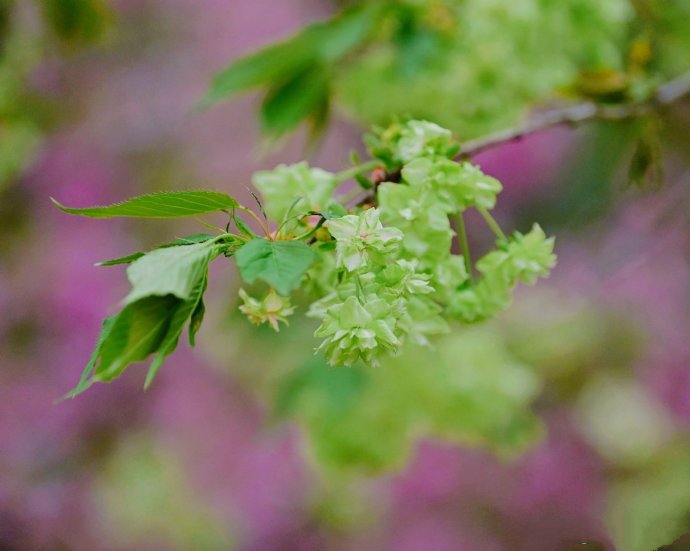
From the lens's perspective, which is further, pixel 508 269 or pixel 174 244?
pixel 508 269

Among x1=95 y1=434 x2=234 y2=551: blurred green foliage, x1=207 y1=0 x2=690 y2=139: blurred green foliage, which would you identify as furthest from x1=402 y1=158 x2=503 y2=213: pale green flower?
x1=95 y1=434 x2=234 y2=551: blurred green foliage

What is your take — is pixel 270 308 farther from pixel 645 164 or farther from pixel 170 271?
pixel 645 164

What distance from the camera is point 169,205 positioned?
0.57 meters

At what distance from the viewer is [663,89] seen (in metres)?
1.19

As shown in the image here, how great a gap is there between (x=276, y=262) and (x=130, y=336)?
0.35 ft

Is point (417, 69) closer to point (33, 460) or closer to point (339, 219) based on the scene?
point (339, 219)

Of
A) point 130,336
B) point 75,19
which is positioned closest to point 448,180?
point 130,336

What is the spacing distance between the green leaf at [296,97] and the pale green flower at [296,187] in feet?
1.75

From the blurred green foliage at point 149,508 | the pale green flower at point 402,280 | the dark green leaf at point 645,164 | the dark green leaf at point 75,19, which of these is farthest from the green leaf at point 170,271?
the blurred green foliage at point 149,508

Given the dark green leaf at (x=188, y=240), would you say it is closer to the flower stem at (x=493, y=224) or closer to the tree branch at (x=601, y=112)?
the flower stem at (x=493, y=224)

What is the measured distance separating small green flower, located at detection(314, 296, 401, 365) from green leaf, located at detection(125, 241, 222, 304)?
10cm

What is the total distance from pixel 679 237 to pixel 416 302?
2215 mm

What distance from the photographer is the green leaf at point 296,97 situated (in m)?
1.26

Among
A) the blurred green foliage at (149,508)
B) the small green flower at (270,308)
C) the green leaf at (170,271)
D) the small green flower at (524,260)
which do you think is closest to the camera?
the green leaf at (170,271)
